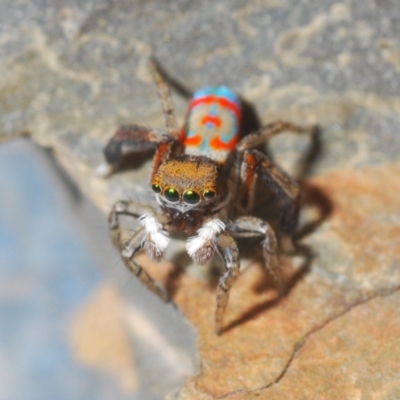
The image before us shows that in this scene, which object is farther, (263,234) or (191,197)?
(263,234)

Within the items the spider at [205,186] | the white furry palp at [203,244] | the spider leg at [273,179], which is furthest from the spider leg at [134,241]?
the spider leg at [273,179]

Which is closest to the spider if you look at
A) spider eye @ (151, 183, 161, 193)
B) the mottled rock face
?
spider eye @ (151, 183, 161, 193)

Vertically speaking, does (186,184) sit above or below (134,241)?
above

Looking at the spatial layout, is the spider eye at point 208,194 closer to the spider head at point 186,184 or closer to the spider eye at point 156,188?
the spider head at point 186,184

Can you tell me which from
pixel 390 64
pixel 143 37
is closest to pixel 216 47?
pixel 143 37

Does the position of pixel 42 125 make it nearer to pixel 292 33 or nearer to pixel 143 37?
pixel 143 37

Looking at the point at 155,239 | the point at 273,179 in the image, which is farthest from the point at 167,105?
the point at 155,239

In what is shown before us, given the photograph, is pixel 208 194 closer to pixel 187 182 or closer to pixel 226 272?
pixel 187 182

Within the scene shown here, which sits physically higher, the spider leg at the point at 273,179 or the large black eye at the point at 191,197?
the large black eye at the point at 191,197
